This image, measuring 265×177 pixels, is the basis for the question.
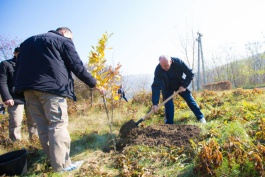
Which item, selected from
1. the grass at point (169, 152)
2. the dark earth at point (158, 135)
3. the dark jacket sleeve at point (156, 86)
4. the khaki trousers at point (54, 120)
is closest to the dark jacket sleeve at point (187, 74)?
the dark jacket sleeve at point (156, 86)

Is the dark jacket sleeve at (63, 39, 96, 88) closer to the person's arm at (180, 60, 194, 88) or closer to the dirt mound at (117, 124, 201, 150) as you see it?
the dirt mound at (117, 124, 201, 150)

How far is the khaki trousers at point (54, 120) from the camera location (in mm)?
2842

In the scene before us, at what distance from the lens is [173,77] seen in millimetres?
4984

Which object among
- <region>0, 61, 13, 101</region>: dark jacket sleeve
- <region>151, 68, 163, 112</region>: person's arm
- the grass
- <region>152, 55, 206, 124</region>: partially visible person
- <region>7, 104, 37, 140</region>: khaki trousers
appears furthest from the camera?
<region>152, 55, 206, 124</region>: partially visible person

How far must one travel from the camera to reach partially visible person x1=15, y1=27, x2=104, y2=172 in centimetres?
279

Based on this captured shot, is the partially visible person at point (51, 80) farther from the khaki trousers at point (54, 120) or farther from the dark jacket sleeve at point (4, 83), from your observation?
the dark jacket sleeve at point (4, 83)

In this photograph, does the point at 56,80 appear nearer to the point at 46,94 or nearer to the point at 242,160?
the point at 46,94

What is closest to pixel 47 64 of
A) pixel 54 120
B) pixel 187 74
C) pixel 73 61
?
pixel 73 61

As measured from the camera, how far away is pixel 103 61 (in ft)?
11.7

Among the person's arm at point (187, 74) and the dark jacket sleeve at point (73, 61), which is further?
the person's arm at point (187, 74)

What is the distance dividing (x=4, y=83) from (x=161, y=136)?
313 cm

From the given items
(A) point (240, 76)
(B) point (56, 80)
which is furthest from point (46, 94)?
(A) point (240, 76)

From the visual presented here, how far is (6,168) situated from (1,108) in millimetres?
1856

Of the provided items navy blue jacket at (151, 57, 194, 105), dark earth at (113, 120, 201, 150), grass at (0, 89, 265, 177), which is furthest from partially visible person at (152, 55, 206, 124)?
dark earth at (113, 120, 201, 150)
